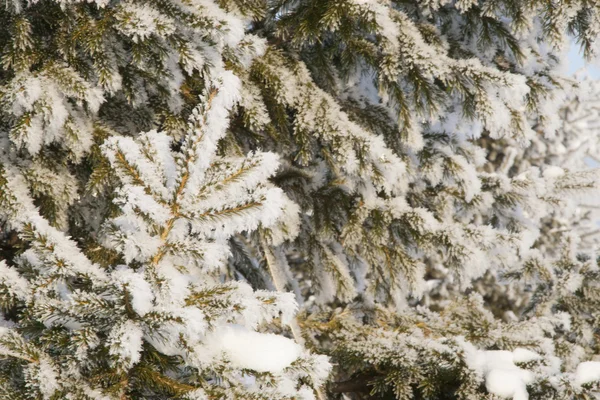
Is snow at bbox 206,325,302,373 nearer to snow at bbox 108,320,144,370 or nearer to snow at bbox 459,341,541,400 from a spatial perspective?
snow at bbox 108,320,144,370

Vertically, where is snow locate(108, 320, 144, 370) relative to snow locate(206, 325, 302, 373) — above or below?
below

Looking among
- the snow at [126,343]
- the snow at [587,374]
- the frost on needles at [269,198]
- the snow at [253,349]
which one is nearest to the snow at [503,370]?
the frost on needles at [269,198]

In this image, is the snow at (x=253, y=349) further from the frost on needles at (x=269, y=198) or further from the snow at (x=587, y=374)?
the snow at (x=587, y=374)

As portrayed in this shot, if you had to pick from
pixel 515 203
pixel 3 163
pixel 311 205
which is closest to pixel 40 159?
pixel 3 163

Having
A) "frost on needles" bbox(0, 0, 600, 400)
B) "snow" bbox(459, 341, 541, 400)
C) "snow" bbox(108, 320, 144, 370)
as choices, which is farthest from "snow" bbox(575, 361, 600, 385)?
"snow" bbox(108, 320, 144, 370)

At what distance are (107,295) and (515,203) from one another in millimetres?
2442

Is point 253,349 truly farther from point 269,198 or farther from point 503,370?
point 503,370

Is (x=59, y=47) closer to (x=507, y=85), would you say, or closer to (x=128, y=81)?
(x=128, y=81)

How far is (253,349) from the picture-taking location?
1.33 meters

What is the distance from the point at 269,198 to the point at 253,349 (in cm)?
41

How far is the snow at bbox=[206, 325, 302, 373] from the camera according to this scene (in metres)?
1.29

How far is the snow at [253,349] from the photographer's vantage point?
129cm

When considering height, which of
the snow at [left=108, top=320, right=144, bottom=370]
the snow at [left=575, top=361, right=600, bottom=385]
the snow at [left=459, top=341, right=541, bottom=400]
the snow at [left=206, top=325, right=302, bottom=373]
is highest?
the snow at [left=575, top=361, right=600, bottom=385]

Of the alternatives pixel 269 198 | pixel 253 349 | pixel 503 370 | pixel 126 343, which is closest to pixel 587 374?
pixel 503 370
